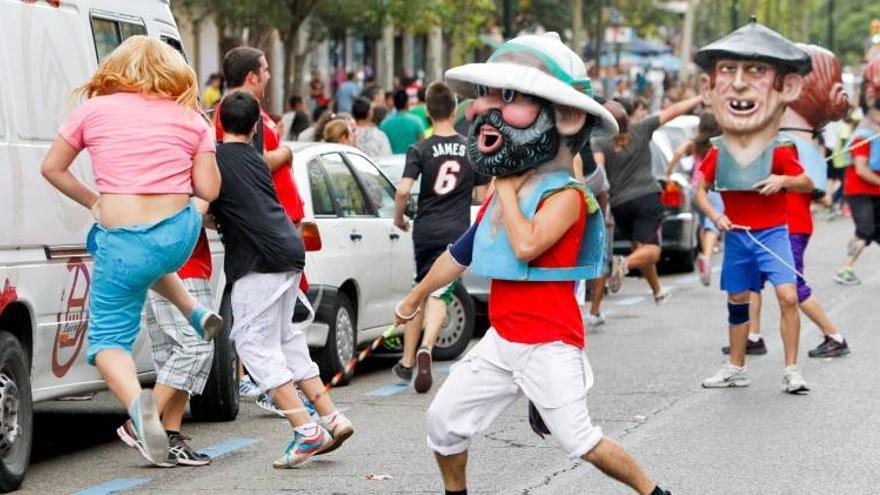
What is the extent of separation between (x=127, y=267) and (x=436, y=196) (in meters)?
4.55

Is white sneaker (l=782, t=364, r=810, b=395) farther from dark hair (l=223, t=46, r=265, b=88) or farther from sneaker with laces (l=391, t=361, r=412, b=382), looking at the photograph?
dark hair (l=223, t=46, r=265, b=88)

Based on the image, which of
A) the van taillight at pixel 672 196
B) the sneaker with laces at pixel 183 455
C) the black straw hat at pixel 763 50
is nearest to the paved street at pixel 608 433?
the sneaker with laces at pixel 183 455

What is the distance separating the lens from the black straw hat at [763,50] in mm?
11789

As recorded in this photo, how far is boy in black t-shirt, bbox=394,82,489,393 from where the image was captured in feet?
40.7

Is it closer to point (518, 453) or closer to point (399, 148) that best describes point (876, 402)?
point (518, 453)

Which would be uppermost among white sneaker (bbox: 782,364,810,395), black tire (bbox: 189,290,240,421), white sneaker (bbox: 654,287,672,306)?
black tire (bbox: 189,290,240,421)

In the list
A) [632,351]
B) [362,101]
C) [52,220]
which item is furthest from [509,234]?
[362,101]

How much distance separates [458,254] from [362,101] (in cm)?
1198

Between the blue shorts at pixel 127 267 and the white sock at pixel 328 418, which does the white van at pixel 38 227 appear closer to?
the blue shorts at pixel 127 267

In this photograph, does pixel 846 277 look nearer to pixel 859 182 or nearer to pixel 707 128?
pixel 859 182

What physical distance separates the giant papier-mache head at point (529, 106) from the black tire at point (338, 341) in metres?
4.92

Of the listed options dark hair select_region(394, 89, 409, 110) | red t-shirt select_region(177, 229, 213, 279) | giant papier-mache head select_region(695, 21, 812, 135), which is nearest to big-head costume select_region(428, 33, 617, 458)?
red t-shirt select_region(177, 229, 213, 279)

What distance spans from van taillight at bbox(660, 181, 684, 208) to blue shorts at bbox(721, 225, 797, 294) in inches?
368

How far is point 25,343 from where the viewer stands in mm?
8766
